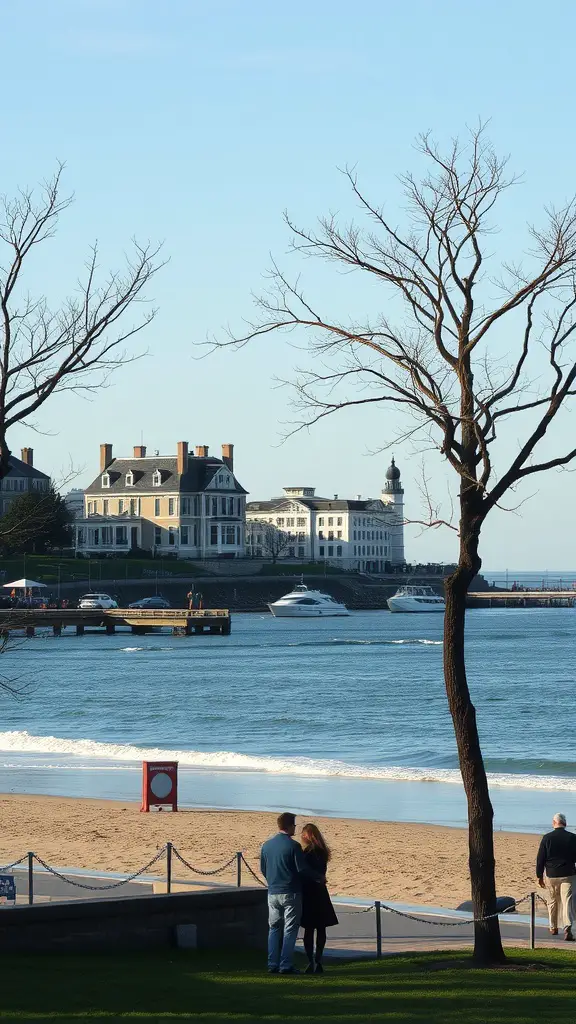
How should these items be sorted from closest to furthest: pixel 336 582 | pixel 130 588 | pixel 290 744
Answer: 1. pixel 290 744
2. pixel 130 588
3. pixel 336 582

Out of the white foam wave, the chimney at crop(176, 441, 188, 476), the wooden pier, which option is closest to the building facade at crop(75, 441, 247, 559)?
the chimney at crop(176, 441, 188, 476)

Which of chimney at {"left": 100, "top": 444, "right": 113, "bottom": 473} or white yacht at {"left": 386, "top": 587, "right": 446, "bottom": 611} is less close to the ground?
chimney at {"left": 100, "top": 444, "right": 113, "bottom": 473}

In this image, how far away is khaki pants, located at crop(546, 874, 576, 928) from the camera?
14297 millimetres

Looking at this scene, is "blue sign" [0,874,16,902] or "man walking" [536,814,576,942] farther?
"man walking" [536,814,576,942]

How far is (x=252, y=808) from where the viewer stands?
27.2 meters

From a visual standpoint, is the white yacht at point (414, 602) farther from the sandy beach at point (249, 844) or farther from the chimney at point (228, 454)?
the sandy beach at point (249, 844)

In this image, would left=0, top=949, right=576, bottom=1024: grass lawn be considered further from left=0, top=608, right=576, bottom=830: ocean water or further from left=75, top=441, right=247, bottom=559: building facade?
left=75, top=441, right=247, bottom=559: building facade

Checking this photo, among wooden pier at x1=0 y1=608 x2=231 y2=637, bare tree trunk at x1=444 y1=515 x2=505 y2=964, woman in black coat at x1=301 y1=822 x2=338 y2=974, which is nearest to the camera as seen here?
woman in black coat at x1=301 y1=822 x2=338 y2=974

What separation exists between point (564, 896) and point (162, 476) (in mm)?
159883

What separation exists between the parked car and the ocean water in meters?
39.6

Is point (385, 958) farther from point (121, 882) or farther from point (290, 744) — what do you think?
point (290, 744)

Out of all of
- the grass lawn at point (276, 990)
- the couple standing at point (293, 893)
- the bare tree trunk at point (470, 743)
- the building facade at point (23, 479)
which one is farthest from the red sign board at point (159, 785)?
the building facade at point (23, 479)

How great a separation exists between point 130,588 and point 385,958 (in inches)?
5590

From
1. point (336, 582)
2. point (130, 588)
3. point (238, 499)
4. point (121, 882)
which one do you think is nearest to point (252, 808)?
point (121, 882)
